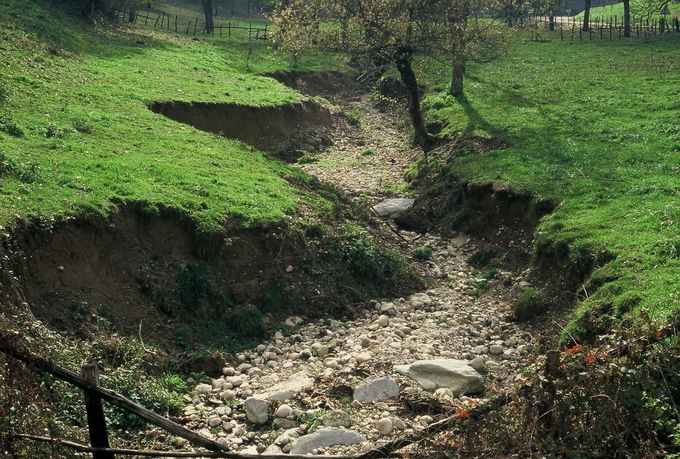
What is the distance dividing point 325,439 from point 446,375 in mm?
2536

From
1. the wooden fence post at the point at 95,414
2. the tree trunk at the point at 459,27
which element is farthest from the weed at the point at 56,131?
the tree trunk at the point at 459,27

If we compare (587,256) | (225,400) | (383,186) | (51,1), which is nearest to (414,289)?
(587,256)

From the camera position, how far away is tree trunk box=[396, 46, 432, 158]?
21.1 m

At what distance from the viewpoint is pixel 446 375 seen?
943 centimetres

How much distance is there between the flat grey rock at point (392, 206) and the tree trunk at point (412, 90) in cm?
456

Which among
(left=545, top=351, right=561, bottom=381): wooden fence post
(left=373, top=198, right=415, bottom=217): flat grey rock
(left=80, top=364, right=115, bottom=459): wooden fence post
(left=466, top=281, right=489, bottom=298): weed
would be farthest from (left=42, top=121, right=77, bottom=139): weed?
(left=545, top=351, right=561, bottom=381): wooden fence post

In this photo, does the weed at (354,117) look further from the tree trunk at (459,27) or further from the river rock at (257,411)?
the river rock at (257,411)

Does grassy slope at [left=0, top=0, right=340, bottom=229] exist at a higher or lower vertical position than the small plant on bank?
higher

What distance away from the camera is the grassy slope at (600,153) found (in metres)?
10.4

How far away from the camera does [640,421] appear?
223 inches

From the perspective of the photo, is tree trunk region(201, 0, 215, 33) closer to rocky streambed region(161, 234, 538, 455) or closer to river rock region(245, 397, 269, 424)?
rocky streambed region(161, 234, 538, 455)

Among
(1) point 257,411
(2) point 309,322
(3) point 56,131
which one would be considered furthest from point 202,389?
(3) point 56,131

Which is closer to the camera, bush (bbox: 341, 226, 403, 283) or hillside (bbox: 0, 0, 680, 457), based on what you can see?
hillside (bbox: 0, 0, 680, 457)

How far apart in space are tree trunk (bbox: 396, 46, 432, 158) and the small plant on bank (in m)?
7.70
